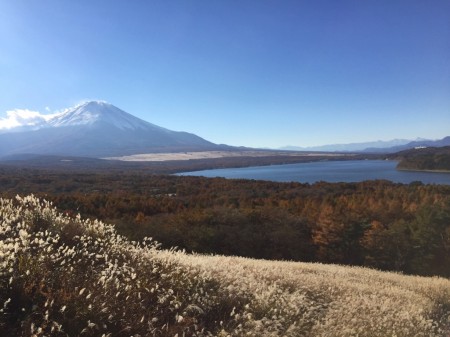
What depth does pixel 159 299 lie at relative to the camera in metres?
5.83

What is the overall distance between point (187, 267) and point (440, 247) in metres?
44.9

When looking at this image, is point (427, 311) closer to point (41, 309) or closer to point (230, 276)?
point (230, 276)

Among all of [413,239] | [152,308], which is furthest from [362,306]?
[413,239]

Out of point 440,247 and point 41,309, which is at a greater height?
point 41,309

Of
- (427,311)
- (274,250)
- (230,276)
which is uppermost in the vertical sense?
(230,276)

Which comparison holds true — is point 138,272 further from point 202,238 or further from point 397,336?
point 202,238

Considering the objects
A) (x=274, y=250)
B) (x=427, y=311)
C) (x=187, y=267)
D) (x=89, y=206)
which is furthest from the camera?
(x=89, y=206)

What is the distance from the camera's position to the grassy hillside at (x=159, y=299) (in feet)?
15.8

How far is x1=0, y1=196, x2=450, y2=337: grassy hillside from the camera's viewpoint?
4.81 m

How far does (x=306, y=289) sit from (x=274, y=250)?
38.9 meters

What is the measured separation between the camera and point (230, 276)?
7719 millimetres

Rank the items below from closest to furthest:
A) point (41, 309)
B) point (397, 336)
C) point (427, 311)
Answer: point (41, 309) < point (397, 336) < point (427, 311)

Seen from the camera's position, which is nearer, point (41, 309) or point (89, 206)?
point (41, 309)

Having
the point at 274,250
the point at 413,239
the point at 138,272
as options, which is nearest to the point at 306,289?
the point at 138,272
